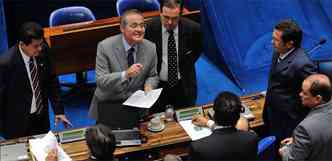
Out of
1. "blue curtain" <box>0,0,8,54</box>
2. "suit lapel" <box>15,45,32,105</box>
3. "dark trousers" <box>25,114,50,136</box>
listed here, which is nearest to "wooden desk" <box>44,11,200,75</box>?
"blue curtain" <box>0,0,8,54</box>

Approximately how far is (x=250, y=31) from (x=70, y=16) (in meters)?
2.14

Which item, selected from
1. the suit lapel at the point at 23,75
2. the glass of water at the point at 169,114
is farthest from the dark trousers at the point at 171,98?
the suit lapel at the point at 23,75

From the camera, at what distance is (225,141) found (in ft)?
10.3

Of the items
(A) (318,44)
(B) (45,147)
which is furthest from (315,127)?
(A) (318,44)

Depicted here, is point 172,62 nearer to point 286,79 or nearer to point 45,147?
point 286,79

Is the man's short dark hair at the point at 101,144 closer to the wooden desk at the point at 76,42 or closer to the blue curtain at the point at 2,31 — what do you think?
the wooden desk at the point at 76,42

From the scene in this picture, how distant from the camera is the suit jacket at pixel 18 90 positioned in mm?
3938

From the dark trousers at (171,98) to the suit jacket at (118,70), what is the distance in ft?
1.47

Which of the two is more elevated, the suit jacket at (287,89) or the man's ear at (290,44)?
Result: the man's ear at (290,44)

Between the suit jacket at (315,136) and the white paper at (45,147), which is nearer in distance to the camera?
the suit jacket at (315,136)

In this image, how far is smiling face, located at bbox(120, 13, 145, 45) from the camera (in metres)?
3.96

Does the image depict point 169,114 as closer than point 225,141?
No

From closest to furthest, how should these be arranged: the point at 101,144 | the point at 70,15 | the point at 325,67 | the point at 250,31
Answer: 1. the point at 101,144
2. the point at 325,67
3. the point at 70,15
4. the point at 250,31

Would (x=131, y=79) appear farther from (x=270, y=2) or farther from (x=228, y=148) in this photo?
(x=270, y=2)
